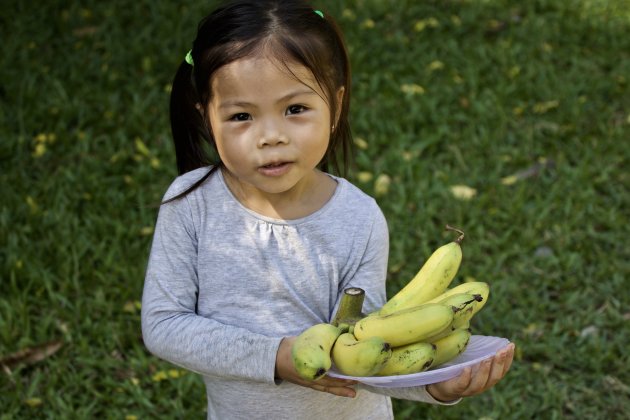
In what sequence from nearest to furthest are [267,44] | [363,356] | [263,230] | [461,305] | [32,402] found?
[363,356], [461,305], [267,44], [263,230], [32,402]

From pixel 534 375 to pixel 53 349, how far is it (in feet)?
6.09

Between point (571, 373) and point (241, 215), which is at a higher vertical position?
point (241, 215)

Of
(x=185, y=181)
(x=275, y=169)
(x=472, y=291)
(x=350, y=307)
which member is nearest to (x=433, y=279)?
(x=472, y=291)

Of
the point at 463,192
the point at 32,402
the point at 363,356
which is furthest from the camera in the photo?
the point at 463,192

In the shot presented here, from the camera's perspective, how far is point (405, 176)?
15.0ft

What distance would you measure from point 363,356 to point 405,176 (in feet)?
9.59

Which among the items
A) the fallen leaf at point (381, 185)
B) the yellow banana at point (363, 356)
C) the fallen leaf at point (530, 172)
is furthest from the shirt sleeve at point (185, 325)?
the fallen leaf at point (530, 172)

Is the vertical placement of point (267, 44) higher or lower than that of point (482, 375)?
higher

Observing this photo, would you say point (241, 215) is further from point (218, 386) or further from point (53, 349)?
point (53, 349)

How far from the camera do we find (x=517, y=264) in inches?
158

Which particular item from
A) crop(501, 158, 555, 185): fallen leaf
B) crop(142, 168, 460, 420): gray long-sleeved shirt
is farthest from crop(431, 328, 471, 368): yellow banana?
crop(501, 158, 555, 185): fallen leaf

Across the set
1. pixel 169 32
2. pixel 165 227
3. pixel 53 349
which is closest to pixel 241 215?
pixel 165 227

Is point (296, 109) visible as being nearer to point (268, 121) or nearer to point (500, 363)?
point (268, 121)

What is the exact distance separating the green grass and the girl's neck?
4.29 ft
